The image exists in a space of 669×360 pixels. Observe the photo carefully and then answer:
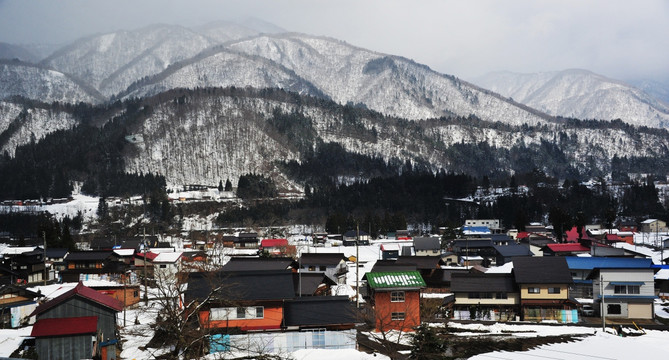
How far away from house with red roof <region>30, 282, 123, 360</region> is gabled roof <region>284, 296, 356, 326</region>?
8.01 metres

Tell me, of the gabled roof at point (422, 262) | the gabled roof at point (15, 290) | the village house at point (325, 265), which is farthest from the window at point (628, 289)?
the gabled roof at point (15, 290)

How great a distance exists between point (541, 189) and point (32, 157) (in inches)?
6691

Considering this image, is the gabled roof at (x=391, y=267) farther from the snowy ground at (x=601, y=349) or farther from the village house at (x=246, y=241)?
the village house at (x=246, y=241)

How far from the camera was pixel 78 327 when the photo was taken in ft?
68.5

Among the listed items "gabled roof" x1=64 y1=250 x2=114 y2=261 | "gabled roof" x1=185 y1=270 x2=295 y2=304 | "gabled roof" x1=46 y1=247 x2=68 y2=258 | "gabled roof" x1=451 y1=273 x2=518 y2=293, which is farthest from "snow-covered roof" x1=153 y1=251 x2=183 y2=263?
"gabled roof" x1=451 y1=273 x2=518 y2=293

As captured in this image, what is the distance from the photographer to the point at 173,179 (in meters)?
168

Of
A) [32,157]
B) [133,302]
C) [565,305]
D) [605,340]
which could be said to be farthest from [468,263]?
[32,157]

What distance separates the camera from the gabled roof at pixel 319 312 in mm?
21656

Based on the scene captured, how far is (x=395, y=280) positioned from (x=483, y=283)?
347 inches

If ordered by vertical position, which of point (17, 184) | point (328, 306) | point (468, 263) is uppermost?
point (17, 184)

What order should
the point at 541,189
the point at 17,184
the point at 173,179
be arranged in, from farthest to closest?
1. the point at 173,179
2. the point at 17,184
3. the point at 541,189


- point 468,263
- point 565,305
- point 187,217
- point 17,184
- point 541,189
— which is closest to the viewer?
point 565,305

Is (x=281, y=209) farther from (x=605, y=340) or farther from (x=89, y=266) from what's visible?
(x=605, y=340)

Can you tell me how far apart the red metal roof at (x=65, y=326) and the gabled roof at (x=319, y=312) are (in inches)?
338
